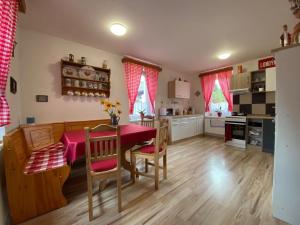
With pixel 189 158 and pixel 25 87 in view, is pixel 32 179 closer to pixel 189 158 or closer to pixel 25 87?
pixel 25 87

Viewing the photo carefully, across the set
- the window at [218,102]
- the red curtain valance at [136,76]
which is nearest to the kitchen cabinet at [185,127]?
the window at [218,102]

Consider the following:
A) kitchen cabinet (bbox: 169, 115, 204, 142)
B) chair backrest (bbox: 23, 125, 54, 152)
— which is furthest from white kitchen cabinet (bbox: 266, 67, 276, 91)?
chair backrest (bbox: 23, 125, 54, 152)

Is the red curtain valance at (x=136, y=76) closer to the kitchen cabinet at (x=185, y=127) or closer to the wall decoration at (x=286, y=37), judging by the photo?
the kitchen cabinet at (x=185, y=127)

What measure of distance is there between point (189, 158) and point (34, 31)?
391 centimetres

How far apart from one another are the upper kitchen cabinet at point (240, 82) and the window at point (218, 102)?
75 centimetres

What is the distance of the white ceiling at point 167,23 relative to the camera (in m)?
1.87

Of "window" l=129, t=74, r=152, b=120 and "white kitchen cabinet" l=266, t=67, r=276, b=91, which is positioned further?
"window" l=129, t=74, r=152, b=120

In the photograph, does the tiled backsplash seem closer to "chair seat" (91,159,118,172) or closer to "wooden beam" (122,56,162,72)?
"wooden beam" (122,56,162,72)

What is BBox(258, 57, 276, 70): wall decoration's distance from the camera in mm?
3716

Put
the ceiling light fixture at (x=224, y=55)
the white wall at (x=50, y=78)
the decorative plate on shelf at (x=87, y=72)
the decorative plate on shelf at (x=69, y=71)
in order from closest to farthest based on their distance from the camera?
the white wall at (x=50, y=78)
the decorative plate on shelf at (x=69, y=71)
the decorative plate on shelf at (x=87, y=72)
the ceiling light fixture at (x=224, y=55)

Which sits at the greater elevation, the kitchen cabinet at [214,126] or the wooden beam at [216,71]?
the wooden beam at [216,71]

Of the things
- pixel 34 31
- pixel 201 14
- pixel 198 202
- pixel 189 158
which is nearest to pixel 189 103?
pixel 189 158

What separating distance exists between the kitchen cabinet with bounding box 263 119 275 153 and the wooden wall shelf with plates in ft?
13.1

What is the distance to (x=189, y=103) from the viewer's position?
588 cm
